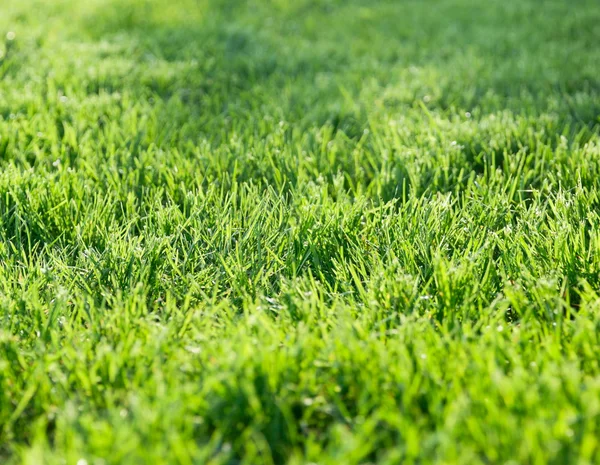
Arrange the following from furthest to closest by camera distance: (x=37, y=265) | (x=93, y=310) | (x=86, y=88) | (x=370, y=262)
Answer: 1. (x=86, y=88)
2. (x=370, y=262)
3. (x=37, y=265)
4. (x=93, y=310)

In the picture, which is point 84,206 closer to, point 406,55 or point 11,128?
point 11,128

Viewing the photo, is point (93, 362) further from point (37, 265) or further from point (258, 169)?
point (258, 169)

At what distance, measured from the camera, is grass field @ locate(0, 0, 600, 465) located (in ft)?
4.35

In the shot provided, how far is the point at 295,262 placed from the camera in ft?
6.76

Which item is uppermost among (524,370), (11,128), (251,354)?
(11,128)

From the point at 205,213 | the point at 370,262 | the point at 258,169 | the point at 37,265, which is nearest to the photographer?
the point at 37,265

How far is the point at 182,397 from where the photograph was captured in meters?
1.37

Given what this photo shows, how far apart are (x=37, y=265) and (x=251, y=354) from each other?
2.92 ft

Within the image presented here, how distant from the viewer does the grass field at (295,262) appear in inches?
52.2

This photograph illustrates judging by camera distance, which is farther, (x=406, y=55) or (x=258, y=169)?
(x=406, y=55)

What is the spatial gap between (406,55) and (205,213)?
3044 mm

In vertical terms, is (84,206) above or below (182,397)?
above

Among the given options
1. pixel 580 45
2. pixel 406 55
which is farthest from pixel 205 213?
pixel 580 45

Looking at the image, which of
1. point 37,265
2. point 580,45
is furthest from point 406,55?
point 37,265
